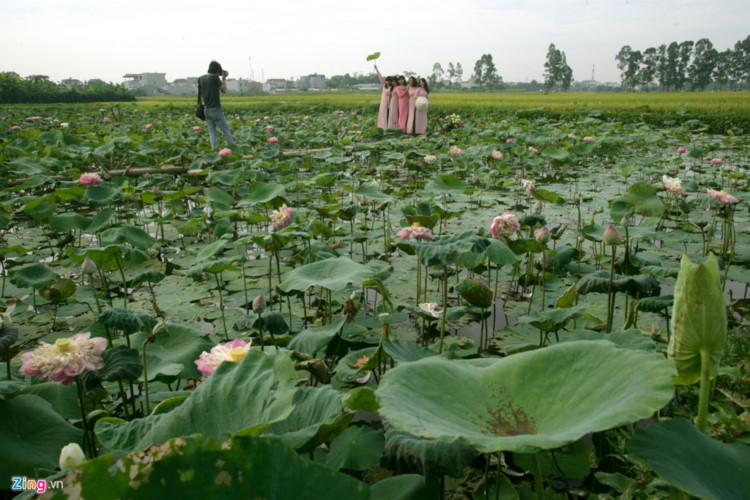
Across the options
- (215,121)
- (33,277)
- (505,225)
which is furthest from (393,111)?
(33,277)

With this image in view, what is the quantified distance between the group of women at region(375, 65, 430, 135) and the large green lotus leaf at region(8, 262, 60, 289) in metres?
7.97

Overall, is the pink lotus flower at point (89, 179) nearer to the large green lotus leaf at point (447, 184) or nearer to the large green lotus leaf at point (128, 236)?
the large green lotus leaf at point (128, 236)

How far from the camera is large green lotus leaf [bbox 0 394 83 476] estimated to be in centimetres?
117

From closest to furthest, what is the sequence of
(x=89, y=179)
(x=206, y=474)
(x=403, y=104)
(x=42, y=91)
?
1. (x=206, y=474)
2. (x=89, y=179)
3. (x=403, y=104)
4. (x=42, y=91)

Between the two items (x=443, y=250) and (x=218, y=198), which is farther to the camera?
(x=218, y=198)

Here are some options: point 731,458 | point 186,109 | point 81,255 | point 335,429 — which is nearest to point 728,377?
point 731,458

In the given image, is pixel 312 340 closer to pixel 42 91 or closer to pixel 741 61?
pixel 42 91

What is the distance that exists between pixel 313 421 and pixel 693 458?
661 mm

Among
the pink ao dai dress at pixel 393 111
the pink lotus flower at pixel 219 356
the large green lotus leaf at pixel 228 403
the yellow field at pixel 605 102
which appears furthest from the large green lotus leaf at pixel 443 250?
the yellow field at pixel 605 102

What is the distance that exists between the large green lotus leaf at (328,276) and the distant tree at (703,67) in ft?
198

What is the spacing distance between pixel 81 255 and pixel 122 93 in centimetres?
2827

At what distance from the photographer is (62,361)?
116 centimetres

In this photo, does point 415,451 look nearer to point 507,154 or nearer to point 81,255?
point 81,255

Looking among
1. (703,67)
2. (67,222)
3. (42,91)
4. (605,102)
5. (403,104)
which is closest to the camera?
(67,222)
